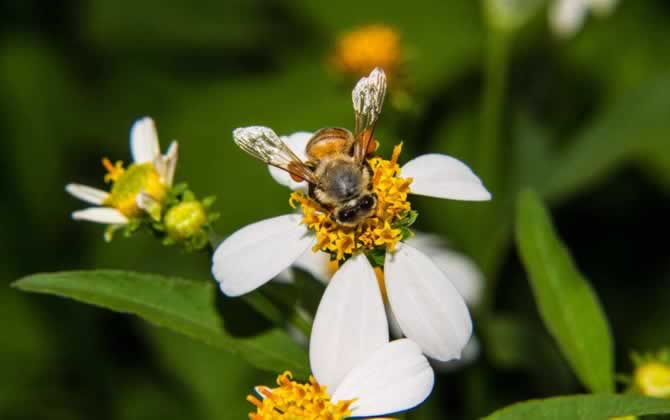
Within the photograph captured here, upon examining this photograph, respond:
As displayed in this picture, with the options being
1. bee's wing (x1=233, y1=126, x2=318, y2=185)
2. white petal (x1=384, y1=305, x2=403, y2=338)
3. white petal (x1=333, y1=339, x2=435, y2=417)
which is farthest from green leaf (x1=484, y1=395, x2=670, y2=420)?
white petal (x1=384, y1=305, x2=403, y2=338)

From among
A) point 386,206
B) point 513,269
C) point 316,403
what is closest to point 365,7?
point 513,269

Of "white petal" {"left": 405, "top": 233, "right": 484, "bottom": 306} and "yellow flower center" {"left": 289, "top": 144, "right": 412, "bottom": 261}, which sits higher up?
"white petal" {"left": 405, "top": 233, "right": 484, "bottom": 306}

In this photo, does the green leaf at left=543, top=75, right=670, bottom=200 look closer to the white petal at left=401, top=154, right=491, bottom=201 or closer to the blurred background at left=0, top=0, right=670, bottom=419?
the blurred background at left=0, top=0, right=670, bottom=419

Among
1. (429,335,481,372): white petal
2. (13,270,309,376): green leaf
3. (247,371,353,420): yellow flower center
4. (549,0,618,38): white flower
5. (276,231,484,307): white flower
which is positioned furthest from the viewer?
(549,0,618,38): white flower

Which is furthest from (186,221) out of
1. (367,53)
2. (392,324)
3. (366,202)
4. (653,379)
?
(367,53)

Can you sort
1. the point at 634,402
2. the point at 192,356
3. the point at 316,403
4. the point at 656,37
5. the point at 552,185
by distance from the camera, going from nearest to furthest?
the point at 634,402, the point at 316,403, the point at 552,185, the point at 192,356, the point at 656,37

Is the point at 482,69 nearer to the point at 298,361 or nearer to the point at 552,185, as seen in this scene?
the point at 552,185
